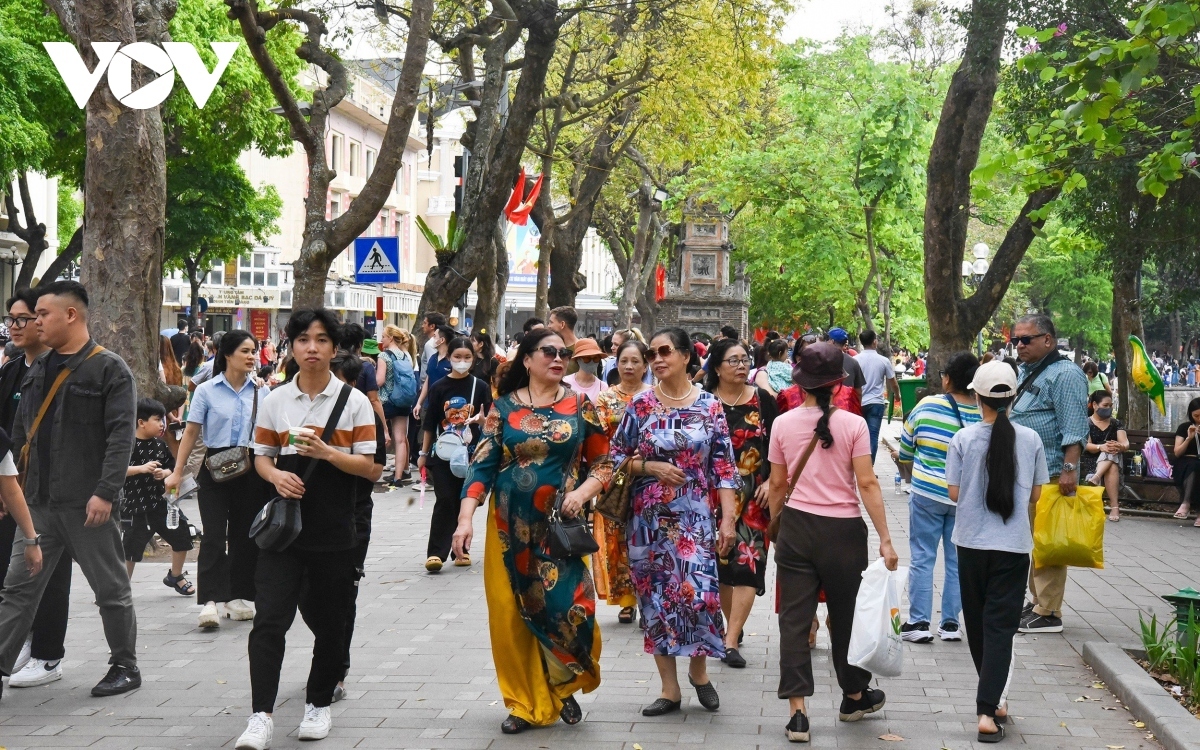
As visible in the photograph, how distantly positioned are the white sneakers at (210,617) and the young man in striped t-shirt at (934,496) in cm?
408

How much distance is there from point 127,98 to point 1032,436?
22.7ft

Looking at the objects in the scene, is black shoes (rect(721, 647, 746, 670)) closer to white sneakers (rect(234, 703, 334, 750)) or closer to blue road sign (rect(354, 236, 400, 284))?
white sneakers (rect(234, 703, 334, 750))

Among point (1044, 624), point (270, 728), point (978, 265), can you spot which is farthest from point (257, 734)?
point (978, 265)

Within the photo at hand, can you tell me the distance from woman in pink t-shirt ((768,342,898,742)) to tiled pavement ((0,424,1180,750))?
30cm

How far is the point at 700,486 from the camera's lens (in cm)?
653

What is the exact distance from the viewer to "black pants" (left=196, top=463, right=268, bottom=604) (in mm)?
8133

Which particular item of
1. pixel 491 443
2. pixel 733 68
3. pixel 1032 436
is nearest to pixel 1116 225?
pixel 733 68

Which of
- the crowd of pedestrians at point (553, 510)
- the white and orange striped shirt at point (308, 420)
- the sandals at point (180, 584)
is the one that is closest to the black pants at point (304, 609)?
the crowd of pedestrians at point (553, 510)

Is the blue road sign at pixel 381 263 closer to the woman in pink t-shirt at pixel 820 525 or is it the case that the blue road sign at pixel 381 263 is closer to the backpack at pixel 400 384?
the backpack at pixel 400 384

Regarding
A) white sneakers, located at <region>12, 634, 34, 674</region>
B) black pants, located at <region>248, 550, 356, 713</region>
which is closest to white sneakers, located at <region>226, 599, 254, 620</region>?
white sneakers, located at <region>12, 634, 34, 674</region>

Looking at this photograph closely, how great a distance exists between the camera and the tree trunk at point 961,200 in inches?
626

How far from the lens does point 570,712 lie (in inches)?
→ 244

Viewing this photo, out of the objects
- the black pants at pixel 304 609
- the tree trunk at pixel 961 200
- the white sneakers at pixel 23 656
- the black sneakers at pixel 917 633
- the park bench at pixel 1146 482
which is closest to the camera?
the black pants at pixel 304 609

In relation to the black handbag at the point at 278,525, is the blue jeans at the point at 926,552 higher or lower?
lower
